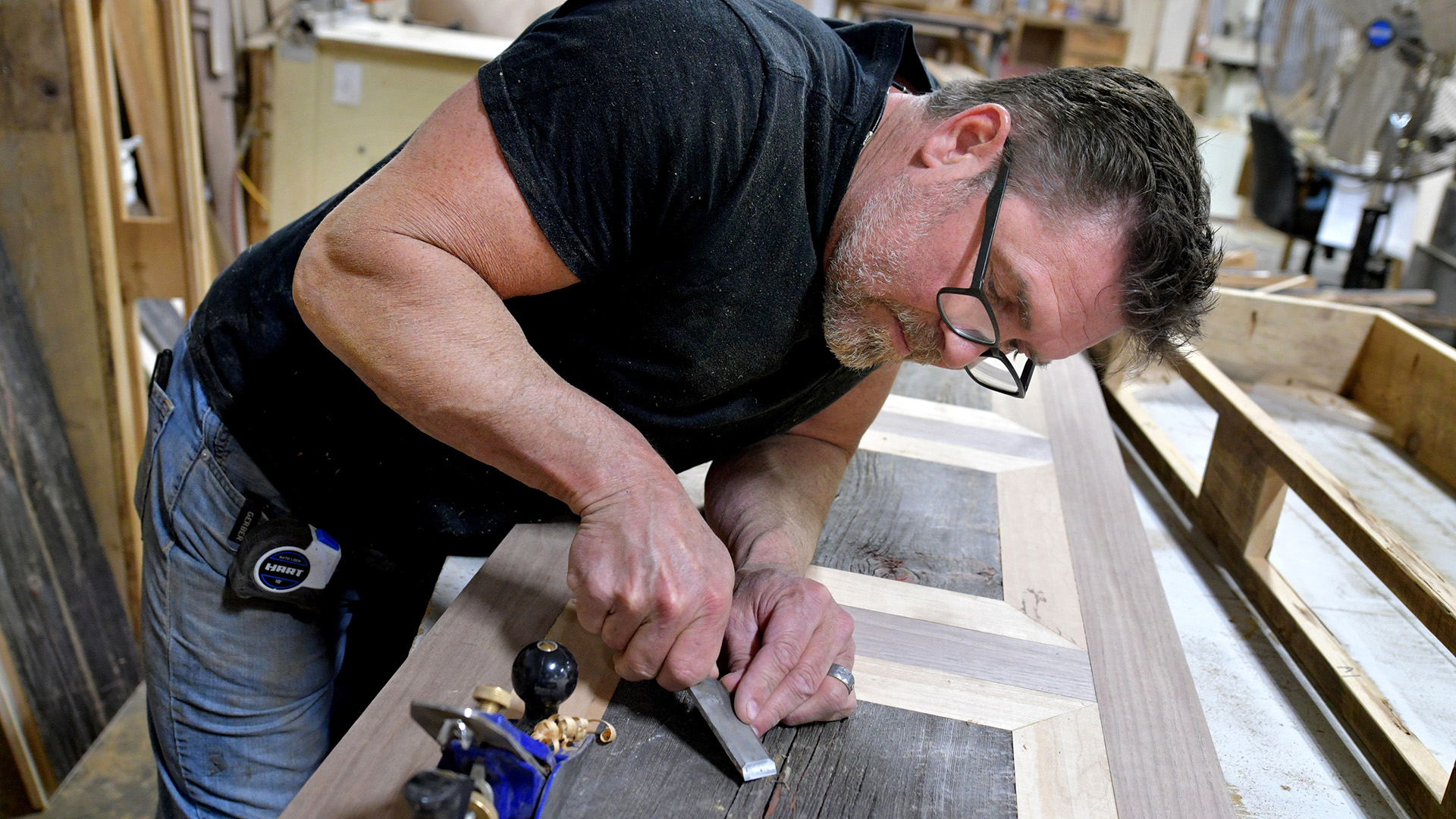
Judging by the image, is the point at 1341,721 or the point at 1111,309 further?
the point at 1341,721

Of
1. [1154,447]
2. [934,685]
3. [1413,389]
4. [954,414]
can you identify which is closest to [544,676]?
[934,685]

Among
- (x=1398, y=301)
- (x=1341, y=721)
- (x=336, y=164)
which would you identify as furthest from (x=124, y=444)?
(x=1398, y=301)

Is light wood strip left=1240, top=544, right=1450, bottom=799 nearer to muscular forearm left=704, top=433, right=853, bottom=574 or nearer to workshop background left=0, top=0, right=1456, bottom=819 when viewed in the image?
workshop background left=0, top=0, right=1456, bottom=819

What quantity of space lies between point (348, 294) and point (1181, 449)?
7.37 ft

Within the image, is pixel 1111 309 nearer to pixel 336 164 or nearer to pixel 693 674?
pixel 693 674

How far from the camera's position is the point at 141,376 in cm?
260

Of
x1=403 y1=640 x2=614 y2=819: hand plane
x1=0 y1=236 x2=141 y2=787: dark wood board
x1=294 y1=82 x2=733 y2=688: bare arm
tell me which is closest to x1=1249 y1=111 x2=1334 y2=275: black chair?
x1=294 y1=82 x2=733 y2=688: bare arm

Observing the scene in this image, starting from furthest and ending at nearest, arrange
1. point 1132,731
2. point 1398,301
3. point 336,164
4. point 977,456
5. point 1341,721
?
point 336,164 < point 1398,301 < point 977,456 < point 1341,721 < point 1132,731

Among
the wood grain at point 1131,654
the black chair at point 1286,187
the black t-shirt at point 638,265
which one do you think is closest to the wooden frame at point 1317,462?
the wood grain at point 1131,654

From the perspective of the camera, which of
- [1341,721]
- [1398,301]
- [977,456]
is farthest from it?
[1398,301]

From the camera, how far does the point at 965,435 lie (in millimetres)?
1943

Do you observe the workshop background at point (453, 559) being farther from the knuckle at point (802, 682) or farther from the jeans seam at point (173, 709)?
the knuckle at point (802, 682)

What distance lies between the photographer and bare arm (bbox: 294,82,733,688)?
99 cm

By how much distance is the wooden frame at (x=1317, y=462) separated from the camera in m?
1.38
